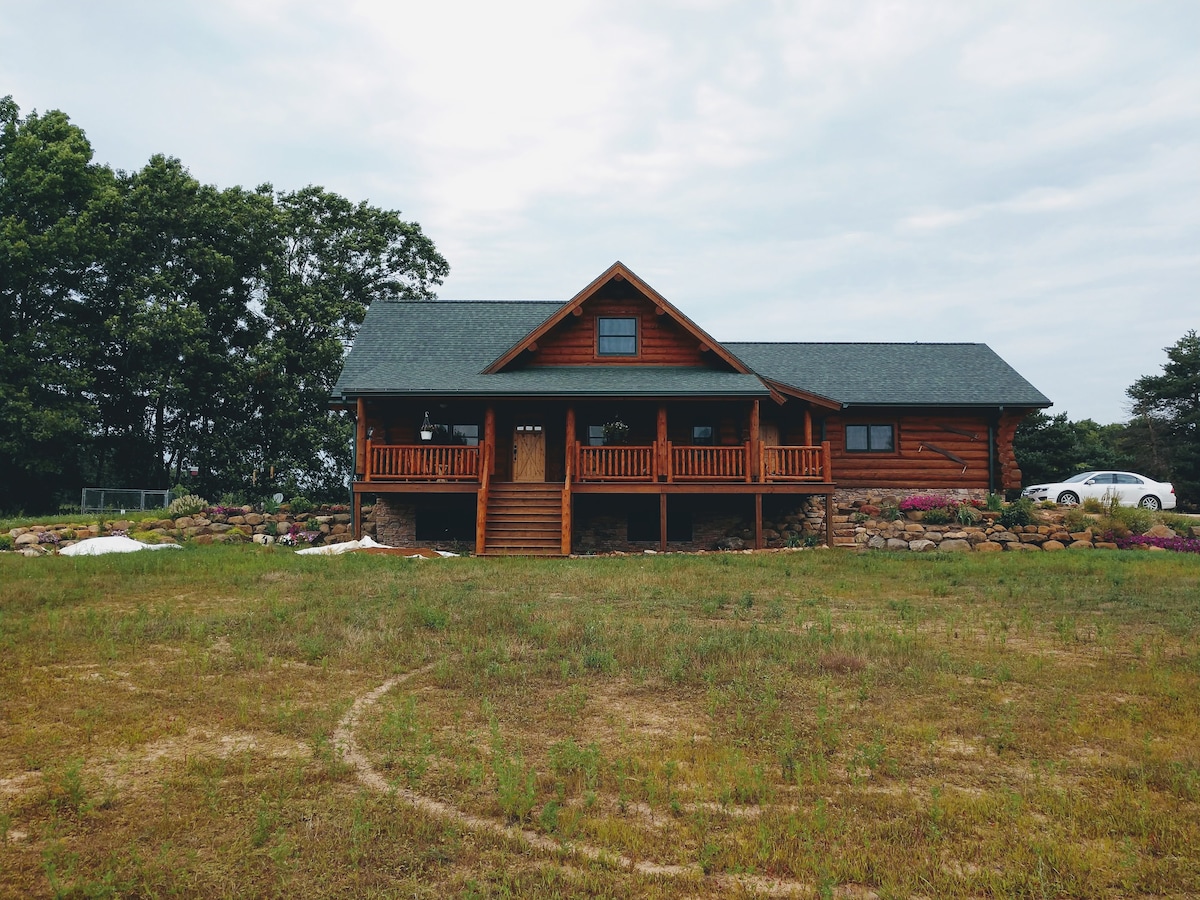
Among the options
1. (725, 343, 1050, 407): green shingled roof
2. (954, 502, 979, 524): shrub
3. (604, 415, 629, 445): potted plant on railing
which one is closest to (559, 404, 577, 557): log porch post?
(604, 415, 629, 445): potted plant on railing

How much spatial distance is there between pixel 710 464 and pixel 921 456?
8345mm

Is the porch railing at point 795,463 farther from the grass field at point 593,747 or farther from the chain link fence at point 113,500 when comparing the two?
the chain link fence at point 113,500

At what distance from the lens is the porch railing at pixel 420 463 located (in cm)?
2125

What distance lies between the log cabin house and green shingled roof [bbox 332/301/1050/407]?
0.25ft

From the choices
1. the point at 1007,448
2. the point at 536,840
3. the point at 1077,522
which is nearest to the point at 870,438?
the point at 1007,448

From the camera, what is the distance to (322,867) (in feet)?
14.5

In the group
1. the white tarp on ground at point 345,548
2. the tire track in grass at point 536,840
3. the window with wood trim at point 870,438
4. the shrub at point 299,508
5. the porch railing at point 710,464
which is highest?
the window with wood trim at point 870,438

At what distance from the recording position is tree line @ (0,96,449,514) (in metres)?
30.6

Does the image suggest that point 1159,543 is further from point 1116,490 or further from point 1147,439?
point 1147,439

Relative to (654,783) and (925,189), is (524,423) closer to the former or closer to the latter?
(654,783)

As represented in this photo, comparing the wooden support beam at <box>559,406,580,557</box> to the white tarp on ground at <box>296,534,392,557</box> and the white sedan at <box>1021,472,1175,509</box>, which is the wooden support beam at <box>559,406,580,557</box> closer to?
the white tarp on ground at <box>296,534,392,557</box>

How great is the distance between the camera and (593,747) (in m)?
6.15

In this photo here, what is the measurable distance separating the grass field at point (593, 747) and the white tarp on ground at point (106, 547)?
255 inches

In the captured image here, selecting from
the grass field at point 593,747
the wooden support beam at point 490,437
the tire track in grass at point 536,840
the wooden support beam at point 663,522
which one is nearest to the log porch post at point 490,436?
the wooden support beam at point 490,437
